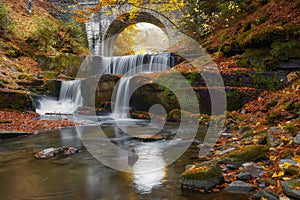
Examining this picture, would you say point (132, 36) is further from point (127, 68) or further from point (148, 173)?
point (148, 173)

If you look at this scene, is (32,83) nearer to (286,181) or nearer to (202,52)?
(202,52)

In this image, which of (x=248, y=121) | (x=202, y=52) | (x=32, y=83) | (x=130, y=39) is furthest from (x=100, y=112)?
(x=130, y=39)

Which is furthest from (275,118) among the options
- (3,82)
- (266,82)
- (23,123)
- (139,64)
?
(139,64)

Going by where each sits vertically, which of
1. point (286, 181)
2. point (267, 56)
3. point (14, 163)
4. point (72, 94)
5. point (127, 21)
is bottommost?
point (14, 163)

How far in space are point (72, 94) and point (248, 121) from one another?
31.8 ft

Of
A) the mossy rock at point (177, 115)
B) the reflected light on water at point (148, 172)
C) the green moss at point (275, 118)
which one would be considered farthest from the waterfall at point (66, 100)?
the green moss at point (275, 118)

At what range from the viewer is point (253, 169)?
3.36 m

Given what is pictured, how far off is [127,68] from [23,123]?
9.72 metres

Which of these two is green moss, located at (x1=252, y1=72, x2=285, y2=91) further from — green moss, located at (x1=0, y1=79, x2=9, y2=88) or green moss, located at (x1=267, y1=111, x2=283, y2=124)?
green moss, located at (x1=0, y1=79, x2=9, y2=88)

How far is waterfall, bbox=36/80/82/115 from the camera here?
40.4 ft

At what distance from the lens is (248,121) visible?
6.48 meters

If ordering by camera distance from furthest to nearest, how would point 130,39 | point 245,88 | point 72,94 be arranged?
point 130,39 < point 72,94 < point 245,88

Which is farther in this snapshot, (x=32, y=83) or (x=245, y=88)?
(x=32, y=83)

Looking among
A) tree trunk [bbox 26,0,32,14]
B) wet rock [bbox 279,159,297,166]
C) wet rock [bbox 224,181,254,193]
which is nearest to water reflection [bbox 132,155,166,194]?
wet rock [bbox 224,181,254,193]
